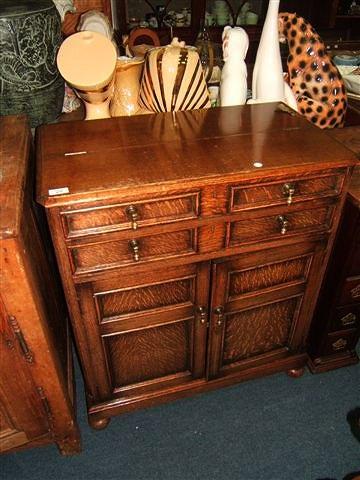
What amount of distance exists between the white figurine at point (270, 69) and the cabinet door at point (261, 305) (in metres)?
0.49

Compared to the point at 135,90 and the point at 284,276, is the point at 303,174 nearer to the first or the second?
the point at 284,276

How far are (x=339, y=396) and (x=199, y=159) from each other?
1.07 metres

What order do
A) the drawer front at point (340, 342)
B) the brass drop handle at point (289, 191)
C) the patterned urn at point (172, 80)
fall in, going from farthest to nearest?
the drawer front at point (340, 342)
the patterned urn at point (172, 80)
the brass drop handle at point (289, 191)

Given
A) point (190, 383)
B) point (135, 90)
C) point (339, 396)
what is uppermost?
point (135, 90)

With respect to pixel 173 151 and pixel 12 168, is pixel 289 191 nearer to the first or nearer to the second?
pixel 173 151

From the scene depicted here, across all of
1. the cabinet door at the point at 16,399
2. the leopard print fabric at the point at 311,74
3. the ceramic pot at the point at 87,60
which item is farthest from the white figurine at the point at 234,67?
the cabinet door at the point at 16,399

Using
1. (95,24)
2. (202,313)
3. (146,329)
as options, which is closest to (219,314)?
(202,313)

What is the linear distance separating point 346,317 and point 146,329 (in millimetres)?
728

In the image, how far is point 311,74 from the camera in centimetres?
127

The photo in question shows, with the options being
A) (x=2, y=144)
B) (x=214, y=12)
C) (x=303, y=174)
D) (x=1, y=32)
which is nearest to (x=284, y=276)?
(x=303, y=174)

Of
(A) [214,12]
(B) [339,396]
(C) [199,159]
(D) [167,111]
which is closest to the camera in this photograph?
(C) [199,159]

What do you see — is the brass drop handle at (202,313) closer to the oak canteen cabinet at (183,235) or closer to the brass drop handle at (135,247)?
the oak canteen cabinet at (183,235)

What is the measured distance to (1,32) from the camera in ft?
3.22

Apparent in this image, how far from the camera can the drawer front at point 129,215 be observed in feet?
2.85
